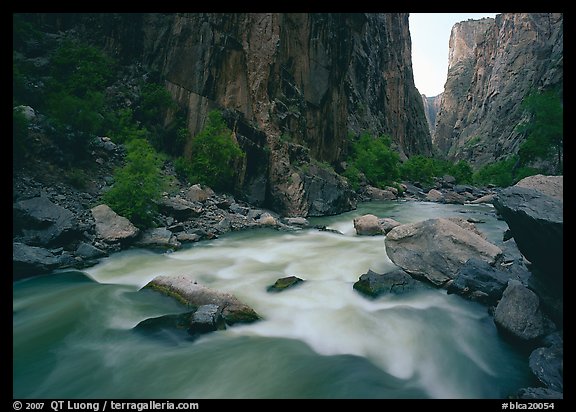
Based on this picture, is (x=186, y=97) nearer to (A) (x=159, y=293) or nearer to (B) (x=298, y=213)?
(B) (x=298, y=213)

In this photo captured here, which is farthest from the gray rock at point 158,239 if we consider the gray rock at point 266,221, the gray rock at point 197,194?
the gray rock at point 266,221

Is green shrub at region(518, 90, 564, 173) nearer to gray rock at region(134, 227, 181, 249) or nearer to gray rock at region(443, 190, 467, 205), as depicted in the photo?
gray rock at region(443, 190, 467, 205)

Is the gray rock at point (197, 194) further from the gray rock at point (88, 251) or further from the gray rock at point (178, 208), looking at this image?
the gray rock at point (88, 251)

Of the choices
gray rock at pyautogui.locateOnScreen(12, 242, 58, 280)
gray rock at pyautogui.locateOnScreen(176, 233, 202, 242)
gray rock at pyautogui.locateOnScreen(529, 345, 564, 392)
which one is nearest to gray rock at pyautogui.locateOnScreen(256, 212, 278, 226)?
gray rock at pyautogui.locateOnScreen(176, 233, 202, 242)

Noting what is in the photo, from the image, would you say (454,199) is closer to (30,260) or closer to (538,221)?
(538,221)

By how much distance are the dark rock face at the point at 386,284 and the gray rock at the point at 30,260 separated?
7.86 m

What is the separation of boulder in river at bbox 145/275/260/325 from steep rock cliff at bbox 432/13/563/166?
172 ft

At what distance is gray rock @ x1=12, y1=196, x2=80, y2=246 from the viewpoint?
9.02 meters

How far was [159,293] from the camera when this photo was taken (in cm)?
734

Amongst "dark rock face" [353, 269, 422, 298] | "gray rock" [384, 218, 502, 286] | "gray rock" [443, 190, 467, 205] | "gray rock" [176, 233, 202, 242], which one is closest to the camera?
"dark rock face" [353, 269, 422, 298]

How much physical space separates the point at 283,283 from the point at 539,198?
5.42 m

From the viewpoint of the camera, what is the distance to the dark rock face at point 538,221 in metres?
4.96

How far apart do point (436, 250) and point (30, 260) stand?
10113 mm

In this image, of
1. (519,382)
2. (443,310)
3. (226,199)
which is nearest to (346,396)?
(519,382)
